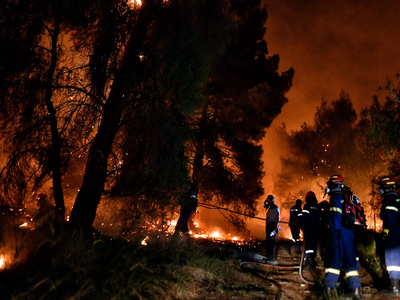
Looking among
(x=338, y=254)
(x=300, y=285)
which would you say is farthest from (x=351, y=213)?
(x=300, y=285)

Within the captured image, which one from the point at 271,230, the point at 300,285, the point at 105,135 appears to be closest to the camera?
the point at 300,285

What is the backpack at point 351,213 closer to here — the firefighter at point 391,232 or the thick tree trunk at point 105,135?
the firefighter at point 391,232

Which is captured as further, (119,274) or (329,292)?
(329,292)

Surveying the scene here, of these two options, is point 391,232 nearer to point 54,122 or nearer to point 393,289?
point 393,289

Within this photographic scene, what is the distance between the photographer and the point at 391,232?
506 centimetres

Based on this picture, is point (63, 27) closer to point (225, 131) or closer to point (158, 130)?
point (158, 130)

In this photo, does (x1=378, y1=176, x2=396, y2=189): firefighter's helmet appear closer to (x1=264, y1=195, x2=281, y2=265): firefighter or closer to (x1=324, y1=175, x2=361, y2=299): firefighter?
(x1=324, y1=175, x2=361, y2=299): firefighter

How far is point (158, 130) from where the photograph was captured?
6.09 metres

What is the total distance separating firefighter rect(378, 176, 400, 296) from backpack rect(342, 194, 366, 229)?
0.43 metres

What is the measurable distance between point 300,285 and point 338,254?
1.18 meters

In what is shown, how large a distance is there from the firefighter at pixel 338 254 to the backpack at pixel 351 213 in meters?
0.11

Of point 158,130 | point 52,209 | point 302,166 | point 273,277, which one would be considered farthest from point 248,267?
point 302,166

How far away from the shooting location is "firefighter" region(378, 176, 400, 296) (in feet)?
15.8

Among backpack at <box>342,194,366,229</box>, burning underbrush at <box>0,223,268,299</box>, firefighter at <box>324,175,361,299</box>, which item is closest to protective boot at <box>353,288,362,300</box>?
firefighter at <box>324,175,361,299</box>
